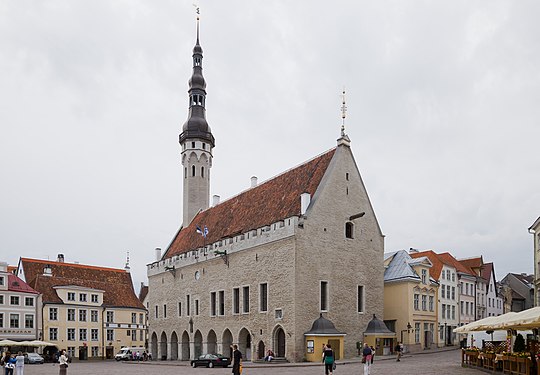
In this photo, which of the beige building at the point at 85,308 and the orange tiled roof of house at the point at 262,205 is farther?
the beige building at the point at 85,308

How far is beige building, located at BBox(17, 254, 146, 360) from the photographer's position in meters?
56.0

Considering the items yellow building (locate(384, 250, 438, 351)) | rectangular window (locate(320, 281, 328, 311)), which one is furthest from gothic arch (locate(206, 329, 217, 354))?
yellow building (locate(384, 250, 438, 351))

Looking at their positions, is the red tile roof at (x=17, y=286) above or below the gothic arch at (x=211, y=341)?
above

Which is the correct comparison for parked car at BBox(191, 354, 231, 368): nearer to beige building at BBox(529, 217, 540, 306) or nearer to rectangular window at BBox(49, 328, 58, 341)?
beige building at BBox(529, 217, 540, 306)

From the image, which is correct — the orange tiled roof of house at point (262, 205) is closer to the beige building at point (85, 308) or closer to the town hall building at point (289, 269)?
the town hall building at point (289, 269)

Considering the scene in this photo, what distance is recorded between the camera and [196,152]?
58.3 metres

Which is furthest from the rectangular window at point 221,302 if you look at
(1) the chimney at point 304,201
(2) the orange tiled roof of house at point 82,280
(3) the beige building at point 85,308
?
(2) the orange tiled roof of house at point 82,280

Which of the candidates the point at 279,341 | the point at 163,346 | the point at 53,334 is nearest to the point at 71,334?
the point at 53,334

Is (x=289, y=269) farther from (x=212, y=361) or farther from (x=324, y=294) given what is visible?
(x=212, y=361)

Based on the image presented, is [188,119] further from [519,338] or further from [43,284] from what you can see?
[519,338]

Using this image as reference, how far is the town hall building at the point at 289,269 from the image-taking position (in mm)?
36281

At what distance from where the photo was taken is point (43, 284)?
56.9 m

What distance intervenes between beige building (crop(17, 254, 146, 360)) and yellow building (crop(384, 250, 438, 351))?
3016 cm

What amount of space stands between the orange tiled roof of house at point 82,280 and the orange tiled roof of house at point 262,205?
42.0 feet
